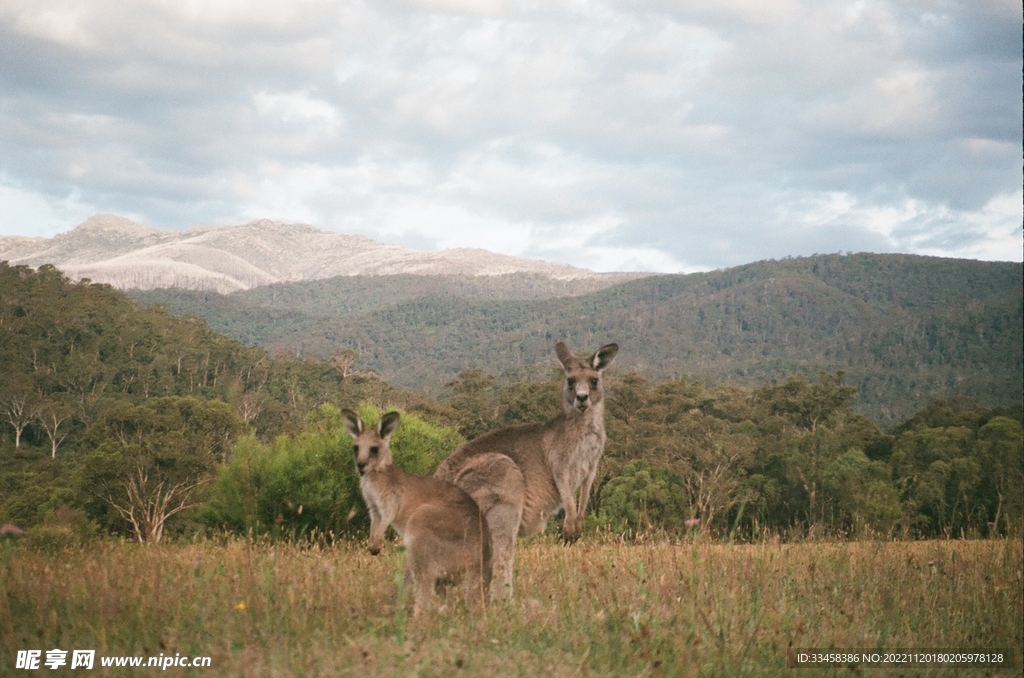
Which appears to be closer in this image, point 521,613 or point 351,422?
point 521,613

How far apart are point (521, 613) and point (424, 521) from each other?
1037 millimetres

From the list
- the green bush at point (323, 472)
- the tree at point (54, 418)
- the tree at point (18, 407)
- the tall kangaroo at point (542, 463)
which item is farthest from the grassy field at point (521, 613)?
the tree at point (18, 407)

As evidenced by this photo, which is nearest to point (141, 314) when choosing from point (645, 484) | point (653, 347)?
point (645, 484)

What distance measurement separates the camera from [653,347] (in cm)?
19975

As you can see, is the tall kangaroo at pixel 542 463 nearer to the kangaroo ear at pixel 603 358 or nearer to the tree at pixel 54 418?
the kangaroo ear at pixel 603 358

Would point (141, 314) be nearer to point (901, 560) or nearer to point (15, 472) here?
point (15, 472)

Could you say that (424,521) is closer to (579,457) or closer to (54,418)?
(579,457)

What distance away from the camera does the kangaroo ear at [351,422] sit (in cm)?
772

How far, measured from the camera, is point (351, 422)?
7801 mm

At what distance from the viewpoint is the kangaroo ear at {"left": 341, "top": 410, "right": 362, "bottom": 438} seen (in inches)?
304

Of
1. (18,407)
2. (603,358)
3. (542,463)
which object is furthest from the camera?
(18,407)

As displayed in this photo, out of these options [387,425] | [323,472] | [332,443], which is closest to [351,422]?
[387,425]

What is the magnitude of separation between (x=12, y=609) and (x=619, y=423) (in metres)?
58.7

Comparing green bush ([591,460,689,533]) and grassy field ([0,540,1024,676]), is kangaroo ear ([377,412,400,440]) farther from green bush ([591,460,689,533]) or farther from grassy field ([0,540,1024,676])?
→ green bush ([591,460,689,533])
